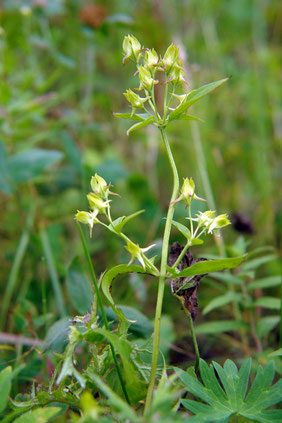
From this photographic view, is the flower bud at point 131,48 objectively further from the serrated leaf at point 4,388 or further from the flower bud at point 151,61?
the serrated leaf at point 4,388

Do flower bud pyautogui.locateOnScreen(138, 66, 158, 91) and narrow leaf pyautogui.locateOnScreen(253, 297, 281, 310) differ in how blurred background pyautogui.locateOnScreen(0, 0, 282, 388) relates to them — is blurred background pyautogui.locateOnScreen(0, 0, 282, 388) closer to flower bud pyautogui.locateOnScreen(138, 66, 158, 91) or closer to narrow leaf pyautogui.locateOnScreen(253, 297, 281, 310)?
narrow leaf pyautogui.locateOnScreen(253, 297, 281, 310)

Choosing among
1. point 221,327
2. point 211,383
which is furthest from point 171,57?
point 221,327

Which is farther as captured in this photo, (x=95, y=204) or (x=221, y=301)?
(x=221, y=301)

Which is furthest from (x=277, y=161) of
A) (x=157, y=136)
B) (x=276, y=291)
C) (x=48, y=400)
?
(x=48, y=400)

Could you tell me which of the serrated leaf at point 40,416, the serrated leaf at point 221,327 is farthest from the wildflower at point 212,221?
the serrated leaf at point 221,327

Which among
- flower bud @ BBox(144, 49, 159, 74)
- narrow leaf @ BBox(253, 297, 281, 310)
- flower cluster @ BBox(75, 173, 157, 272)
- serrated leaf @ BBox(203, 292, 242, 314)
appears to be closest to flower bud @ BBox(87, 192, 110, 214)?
flower cluster @ BBox(75, 173, 157, 272)

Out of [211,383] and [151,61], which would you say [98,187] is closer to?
[151,61]
